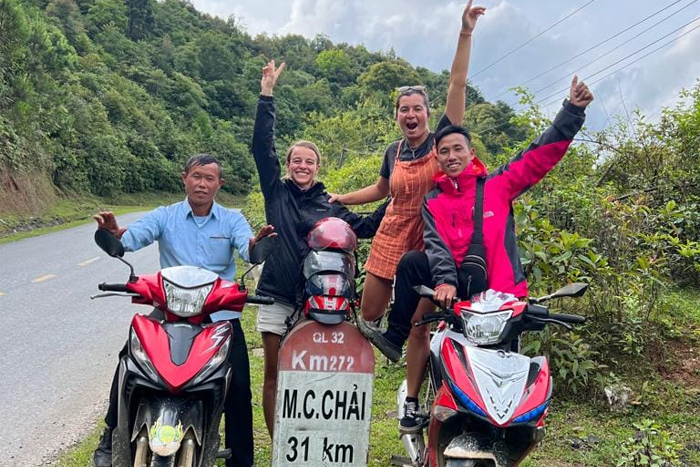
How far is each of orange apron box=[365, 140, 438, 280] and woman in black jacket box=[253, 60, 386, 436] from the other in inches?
14.8

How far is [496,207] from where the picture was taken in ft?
10.7

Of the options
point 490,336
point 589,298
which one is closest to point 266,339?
point 490,336

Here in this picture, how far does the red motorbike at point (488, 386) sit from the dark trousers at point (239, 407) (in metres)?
1.09

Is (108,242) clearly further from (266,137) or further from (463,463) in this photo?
(463,463)

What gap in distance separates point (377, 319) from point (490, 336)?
132 cm

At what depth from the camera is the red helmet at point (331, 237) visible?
322 centimetres

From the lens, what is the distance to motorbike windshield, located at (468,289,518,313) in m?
2.81

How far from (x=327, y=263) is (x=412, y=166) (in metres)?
0.95

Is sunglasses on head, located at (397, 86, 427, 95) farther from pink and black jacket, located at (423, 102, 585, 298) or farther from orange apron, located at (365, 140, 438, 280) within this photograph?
pink and black jacket, located at (423, 102, 585, 298)

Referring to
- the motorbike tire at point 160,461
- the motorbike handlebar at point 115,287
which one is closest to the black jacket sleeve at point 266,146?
the motorbike handlebar at point 115,287

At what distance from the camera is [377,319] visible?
3.98 metres

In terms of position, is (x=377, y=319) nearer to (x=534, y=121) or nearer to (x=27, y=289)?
(x=534, y=121)

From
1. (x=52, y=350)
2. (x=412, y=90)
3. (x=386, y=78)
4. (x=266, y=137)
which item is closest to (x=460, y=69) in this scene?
(x=412, y=90)

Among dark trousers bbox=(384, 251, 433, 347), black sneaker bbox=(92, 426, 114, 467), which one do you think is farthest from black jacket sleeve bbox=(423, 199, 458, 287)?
black sneaker bbox=(92, 426, 114, 467)
